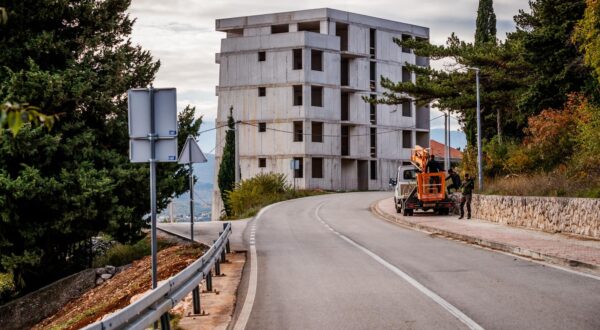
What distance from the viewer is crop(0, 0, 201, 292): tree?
1855cm

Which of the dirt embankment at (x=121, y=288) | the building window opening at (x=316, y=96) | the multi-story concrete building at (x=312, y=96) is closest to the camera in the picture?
the dirt embankment at (x=121, y=288)

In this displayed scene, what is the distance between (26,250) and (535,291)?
12.2 metres

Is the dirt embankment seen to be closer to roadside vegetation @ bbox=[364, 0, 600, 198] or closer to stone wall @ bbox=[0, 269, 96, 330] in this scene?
stone wall @ bbox=[0, 269, 96, 330]

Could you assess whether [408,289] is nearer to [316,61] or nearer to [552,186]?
[552,186]

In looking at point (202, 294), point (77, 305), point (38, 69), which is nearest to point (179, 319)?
point (202, 294)

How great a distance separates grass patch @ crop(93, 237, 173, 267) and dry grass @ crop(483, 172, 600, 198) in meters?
12.6

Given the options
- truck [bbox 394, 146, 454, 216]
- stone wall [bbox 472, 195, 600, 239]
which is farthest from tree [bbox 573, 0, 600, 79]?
truck [bbox 394, 146, 454, 216]

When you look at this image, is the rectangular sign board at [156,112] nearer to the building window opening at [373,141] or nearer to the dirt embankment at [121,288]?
the dirt embankment at [121,288]

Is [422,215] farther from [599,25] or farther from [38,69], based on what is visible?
[38,69]

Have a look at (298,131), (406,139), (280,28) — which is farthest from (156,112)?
(406,139)

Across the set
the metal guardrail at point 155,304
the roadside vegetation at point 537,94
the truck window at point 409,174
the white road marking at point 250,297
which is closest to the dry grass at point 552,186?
the roadside vegetation at point 537,94

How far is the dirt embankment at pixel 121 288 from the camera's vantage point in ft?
46.9

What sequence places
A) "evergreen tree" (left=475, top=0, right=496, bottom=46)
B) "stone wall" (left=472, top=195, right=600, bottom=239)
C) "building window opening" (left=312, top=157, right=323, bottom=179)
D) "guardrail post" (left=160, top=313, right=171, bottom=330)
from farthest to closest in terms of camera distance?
"building window opening" (left=312, top=157, right=323, bottom=179)
"evergreen tree" (left=475, top=0, right=496, bottom=46)
"stone wall" (left=472, top=195, right=600, bottom=239)
"guardrail post" (left=160, top=313, right=171, bottom=330)

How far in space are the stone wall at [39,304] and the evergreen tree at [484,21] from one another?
4022 centimetres
